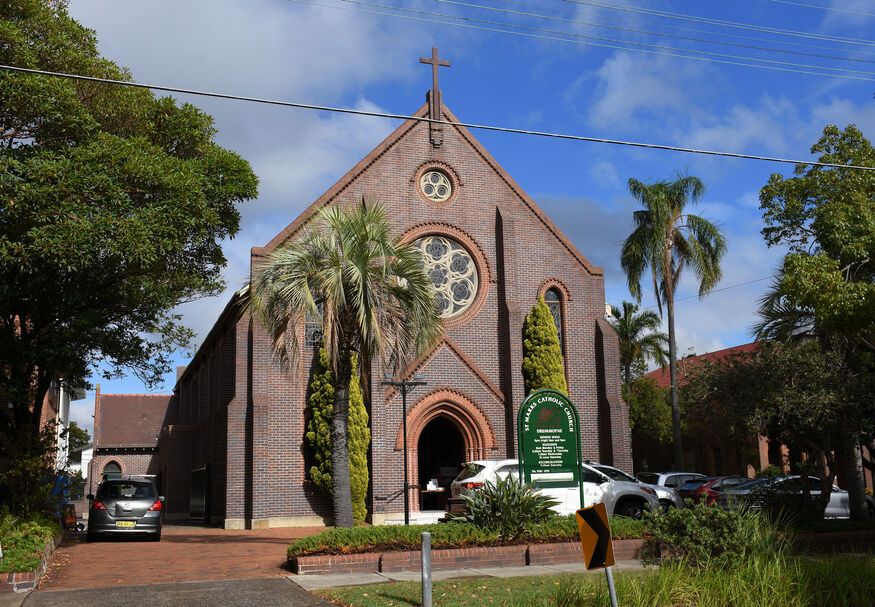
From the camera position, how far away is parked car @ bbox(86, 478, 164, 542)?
2064 cm

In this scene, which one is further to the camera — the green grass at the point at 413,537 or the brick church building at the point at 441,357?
the brick church building at the point at 441,357

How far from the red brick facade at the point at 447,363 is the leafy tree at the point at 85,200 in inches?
186

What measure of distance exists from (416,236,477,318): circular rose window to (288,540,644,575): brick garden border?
13.3 m

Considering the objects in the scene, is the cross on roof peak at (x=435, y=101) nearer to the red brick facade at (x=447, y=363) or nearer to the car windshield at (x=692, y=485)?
the red brick facade at (x=447, y=363)

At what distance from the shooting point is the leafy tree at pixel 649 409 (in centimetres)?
4503

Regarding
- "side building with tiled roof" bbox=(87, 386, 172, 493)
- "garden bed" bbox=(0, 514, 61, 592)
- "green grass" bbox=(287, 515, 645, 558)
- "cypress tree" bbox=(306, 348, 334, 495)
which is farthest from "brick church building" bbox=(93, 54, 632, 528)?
"side building with tiled roof" bbox=(87, 386, 172, 493)

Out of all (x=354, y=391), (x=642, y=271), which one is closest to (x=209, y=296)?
(x=354, y=391)

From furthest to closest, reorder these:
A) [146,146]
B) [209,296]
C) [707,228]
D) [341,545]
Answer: [707,228] → [209,296] → [146,146] → [341,545]

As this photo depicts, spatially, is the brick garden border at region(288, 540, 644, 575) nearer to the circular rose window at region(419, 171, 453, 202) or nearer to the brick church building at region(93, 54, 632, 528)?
the brick church building at region(93, 54, 632, 528)

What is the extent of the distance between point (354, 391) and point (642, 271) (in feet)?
49.5

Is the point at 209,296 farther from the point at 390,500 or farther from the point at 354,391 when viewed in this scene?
the point at 390,500

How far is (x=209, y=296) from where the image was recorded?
2434 centimetres

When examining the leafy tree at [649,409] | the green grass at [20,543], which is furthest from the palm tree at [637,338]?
the green grass at [20,543]

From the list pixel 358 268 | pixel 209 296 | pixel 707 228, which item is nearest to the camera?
pixel 358 268
